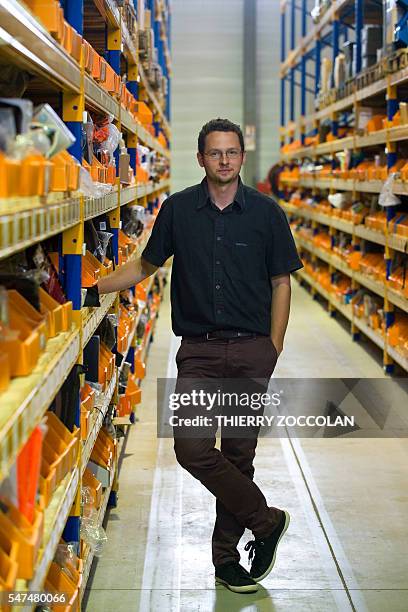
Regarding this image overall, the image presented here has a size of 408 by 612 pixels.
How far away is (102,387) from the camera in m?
3.77

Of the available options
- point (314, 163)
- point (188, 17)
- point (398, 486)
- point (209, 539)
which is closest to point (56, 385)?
point (209, 539)

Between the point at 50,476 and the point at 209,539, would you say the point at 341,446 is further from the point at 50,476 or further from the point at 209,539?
the point at 50,476

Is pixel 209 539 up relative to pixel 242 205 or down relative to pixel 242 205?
down

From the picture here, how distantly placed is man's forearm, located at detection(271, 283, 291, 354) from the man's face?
45 centimetres

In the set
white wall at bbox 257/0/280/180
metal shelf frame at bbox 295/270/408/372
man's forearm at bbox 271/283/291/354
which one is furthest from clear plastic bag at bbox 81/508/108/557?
→ white wall at bbox 257/0/280/180

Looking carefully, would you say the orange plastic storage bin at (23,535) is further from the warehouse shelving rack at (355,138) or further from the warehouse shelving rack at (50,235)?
the warehouse shelving rack at (355,138)

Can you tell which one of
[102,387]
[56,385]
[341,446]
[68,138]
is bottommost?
[341,446]

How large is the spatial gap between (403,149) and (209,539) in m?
4.61

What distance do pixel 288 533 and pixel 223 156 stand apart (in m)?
1.73

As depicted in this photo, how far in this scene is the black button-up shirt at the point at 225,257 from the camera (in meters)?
3.44

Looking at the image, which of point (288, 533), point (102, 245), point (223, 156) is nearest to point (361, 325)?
point (288, 533)

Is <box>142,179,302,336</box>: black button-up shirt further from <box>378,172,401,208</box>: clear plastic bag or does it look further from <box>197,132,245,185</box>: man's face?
<box>378,172,401,208</box>: clear plastic bag

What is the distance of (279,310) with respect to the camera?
3545mm

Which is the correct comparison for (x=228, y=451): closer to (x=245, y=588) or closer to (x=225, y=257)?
(x=245, y=588)
